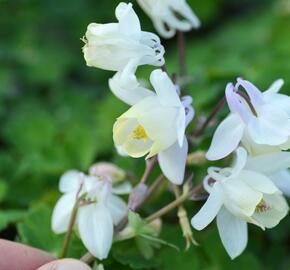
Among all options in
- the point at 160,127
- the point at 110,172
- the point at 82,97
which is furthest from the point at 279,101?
A: the point at 82,97

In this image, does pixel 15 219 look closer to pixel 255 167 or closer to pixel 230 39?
pixel 255 167

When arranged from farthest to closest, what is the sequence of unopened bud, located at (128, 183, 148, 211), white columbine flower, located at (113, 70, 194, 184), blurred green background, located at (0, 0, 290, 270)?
blurred green background, located at (0, 0, 290, 270)
unopened bud, located at (128, 183, 148, 211)
white columbine flower, located at (113, 70, 194, 184)

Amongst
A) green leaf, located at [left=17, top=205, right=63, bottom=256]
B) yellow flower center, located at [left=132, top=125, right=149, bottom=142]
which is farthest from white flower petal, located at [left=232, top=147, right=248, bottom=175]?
green leaf, located at [left=17, top=205, right=63, bottom=256]

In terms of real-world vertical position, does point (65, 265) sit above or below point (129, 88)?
below

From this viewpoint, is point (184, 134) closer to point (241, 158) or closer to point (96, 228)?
point (241, 158)

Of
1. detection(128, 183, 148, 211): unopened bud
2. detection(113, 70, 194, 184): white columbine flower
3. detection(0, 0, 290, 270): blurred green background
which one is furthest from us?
detection(0, 0, 290, 270): blurred green background

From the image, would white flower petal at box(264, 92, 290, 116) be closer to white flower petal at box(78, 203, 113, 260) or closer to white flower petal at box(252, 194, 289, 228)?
white flower petal at box(252, 194, 289, 228)
